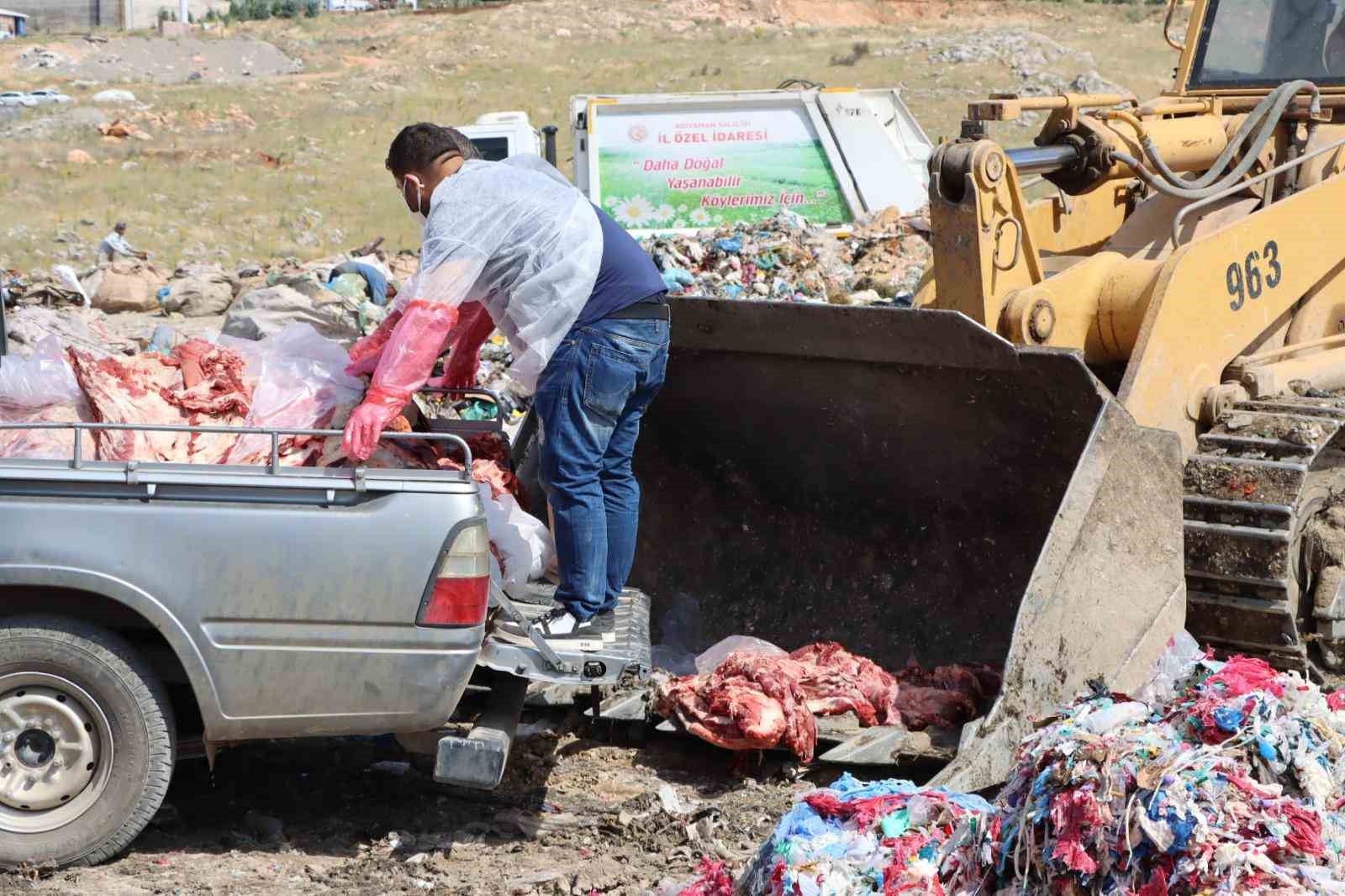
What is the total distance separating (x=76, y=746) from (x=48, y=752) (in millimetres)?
96

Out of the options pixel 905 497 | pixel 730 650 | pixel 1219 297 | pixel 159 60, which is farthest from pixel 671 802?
pixel 159 60

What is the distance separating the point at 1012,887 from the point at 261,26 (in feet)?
187

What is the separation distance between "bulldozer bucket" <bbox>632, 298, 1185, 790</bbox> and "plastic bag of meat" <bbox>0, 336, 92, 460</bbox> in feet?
7.71

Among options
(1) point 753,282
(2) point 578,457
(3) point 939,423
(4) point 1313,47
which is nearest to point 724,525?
(3) point 939,423

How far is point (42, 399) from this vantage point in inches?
204

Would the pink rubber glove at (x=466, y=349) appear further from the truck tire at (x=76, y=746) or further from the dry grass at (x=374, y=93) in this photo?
the dry grass at (x=374, y=93)

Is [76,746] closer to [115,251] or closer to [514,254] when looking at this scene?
[514,254]

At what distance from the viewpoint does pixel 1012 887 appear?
3803 millimetres

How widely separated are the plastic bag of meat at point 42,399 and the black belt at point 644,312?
179cm

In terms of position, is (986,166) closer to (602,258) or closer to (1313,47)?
A: (602,258)

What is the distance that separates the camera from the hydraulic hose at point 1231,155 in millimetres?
6637

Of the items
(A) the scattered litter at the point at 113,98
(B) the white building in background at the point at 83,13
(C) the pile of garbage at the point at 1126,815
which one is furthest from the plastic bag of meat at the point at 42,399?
(B) the white building in background at the point at 83,13

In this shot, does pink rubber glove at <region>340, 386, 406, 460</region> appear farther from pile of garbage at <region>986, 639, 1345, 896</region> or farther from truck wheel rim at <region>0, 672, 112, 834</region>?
pile of garbage at <region>986, 639, 1345, 896</region>

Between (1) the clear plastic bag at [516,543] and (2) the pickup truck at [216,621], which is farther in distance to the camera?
(1) the clear plastic bag at [516,543]
